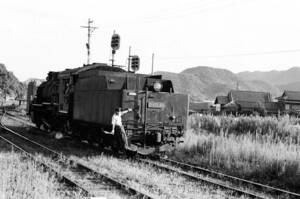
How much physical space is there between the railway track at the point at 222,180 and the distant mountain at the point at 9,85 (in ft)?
219

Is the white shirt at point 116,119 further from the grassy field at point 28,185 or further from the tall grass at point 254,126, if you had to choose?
the tall grass at point 254,126

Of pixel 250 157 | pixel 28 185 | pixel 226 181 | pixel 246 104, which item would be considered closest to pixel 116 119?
pixel 226 181

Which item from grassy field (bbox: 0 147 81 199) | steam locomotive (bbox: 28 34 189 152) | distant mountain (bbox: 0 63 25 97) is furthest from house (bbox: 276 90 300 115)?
grassy field (bbox: 0 147 81 199)

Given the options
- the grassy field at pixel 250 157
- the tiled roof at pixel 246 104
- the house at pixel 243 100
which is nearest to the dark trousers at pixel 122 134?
the grassy field at pixel 250 157

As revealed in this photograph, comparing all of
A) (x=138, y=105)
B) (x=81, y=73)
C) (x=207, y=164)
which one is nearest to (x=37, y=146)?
(x=81, y=73)

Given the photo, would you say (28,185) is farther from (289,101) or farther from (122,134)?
(289,101)

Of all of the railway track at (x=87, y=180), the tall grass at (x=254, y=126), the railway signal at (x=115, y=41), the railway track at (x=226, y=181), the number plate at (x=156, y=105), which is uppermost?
the railway signal at (x=115, y=41)

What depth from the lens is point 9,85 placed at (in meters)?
78.7

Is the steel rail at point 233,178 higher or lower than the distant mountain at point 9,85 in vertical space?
lower

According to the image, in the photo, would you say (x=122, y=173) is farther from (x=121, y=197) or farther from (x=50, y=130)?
(x=50, y=130)

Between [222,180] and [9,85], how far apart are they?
74500 millimetres

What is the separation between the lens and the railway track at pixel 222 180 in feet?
29.3

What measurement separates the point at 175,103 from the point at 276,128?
28.4 ft

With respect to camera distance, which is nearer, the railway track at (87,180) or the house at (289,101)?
the railway track at (87,180)
